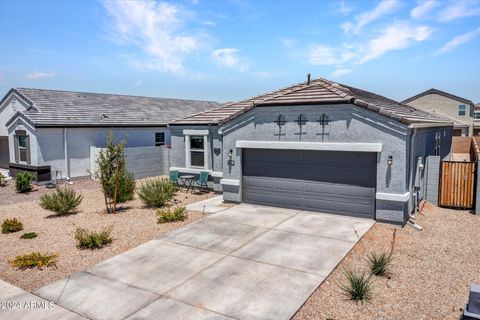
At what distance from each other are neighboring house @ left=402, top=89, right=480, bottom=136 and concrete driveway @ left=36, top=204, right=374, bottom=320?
126 feet

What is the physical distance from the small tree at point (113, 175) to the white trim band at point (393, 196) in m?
9.09

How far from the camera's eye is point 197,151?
18625mm

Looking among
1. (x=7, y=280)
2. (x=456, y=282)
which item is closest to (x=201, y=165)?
(x=7, y=280)

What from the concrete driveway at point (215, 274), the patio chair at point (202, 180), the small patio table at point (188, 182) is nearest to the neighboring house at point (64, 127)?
the small patio table at point (188, 182)

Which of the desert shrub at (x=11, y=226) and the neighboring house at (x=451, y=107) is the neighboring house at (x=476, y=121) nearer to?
the neighboring house at (x=451, y=107)

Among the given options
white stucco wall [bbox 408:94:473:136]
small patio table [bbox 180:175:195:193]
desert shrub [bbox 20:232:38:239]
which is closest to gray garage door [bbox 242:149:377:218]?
small patio table [bbox 180:175:195:193]

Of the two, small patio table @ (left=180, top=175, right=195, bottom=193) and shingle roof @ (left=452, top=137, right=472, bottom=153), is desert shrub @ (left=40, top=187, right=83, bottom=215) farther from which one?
shingle roof @ (left=452, top=137, right=472, bottom=153)

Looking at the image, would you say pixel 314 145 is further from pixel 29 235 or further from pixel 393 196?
pixel 29 235

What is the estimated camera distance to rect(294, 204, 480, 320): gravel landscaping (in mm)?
6465

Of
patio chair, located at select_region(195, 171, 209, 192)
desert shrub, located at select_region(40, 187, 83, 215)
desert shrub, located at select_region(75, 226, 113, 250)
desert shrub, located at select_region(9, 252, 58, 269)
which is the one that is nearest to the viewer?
desert shrub, located at select_region(9, 252, 58, 269)

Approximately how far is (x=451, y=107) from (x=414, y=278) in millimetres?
42451

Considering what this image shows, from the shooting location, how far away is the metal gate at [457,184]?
13305 millimetres

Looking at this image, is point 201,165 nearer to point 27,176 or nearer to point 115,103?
point 27,176

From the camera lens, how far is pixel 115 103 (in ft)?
87.7
